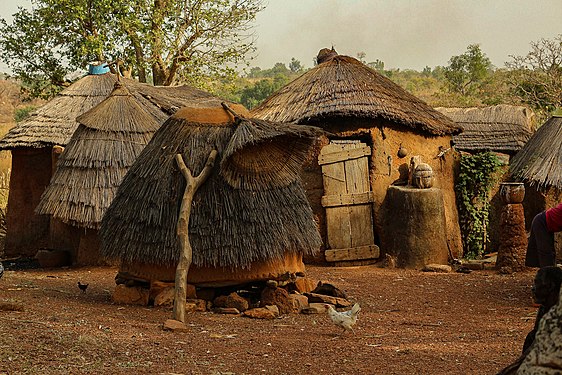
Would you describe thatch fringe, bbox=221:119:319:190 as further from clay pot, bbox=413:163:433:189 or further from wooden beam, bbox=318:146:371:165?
wooden beam, bbox=318:146:371:165

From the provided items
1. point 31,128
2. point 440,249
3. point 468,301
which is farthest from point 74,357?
point 31,128

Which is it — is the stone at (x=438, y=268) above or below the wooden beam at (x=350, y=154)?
below

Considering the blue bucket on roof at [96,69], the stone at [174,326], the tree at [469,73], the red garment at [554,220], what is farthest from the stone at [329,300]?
the tree at [469,73]

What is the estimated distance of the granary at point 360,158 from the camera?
47.3 ft

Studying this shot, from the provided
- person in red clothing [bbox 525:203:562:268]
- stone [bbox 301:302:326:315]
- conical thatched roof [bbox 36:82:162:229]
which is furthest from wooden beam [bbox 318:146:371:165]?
person in red clothing [bbox 525:203:562:268]

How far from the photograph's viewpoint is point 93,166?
13469 millimetres

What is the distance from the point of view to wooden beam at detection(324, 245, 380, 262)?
14.3 metres

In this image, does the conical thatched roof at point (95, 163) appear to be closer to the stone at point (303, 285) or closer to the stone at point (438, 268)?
the stone at point (303, 285)

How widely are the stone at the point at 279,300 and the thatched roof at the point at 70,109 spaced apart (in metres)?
6.59

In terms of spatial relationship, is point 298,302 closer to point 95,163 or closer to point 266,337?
point 266,337

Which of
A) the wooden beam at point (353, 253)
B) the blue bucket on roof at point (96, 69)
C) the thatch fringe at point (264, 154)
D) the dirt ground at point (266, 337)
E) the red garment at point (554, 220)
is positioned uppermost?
→ the blue bucket on roof at point (96, 69)

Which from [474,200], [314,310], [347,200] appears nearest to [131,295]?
[314,310]

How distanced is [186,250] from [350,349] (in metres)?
2.31

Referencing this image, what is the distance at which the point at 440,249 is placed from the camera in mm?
13719
